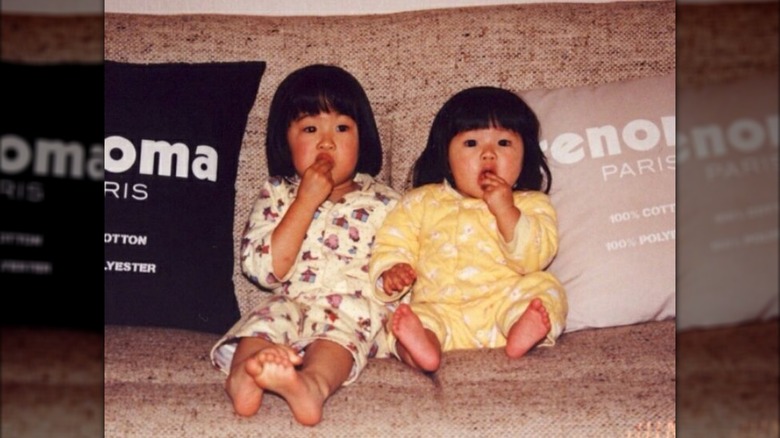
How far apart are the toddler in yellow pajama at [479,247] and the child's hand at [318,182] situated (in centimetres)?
9

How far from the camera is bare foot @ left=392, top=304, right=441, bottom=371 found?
1.03m

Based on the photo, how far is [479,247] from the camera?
1.12 meters

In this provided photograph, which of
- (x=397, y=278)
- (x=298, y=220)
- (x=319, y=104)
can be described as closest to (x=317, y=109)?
(x=319, y=104)

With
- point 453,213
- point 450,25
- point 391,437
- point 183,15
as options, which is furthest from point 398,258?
point 183,15

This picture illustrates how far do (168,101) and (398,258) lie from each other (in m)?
0.39

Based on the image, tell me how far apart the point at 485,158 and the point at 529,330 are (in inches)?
9.0

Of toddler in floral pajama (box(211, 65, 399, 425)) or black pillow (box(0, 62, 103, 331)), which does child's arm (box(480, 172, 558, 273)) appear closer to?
toddler in floral pajama (box(211, 65, 399, 425))

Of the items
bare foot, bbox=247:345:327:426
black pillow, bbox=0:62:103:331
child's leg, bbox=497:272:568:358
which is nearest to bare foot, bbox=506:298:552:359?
child's leg, bbox=497:272:568:358

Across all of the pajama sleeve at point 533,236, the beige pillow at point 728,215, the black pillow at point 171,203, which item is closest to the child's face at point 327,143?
the black pillow at point 171,203

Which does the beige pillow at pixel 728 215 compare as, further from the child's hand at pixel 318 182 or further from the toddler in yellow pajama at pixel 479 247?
the child's hand at pixel 318 182

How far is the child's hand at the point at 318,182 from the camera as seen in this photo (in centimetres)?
114

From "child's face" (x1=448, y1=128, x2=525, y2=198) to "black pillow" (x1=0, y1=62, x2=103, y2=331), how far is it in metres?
0.52

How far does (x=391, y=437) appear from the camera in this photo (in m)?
0.97

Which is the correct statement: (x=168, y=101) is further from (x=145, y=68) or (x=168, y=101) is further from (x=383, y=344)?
(x=383, y=344)
